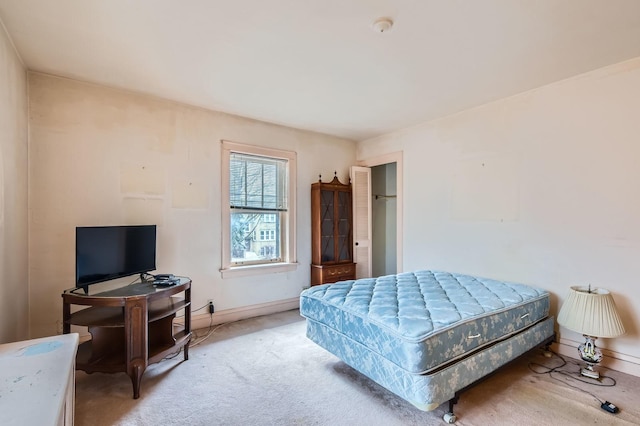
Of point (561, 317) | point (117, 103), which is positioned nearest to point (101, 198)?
point (117, 103)

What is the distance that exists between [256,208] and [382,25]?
8.84 feet

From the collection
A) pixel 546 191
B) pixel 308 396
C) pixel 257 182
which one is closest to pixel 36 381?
pixel 308 396

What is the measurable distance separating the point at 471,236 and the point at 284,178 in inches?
99.7

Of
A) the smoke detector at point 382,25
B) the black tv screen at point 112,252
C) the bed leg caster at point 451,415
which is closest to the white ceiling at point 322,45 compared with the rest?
the smoke detector at point 382,25

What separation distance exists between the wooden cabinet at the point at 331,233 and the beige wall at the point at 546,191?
3.45ft

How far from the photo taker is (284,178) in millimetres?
4352

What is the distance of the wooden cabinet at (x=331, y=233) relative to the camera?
4418mm

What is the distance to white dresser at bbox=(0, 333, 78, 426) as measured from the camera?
99cm

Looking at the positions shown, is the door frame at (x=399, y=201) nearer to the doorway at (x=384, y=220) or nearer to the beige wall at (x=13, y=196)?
the doorway at (x=384, y=220)

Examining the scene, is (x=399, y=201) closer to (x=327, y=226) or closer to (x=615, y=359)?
(x=327, y=226)

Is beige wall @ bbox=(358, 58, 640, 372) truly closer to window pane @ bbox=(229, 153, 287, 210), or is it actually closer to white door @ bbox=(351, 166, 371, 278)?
white door @ bbox=(351, 166, 371, 278)

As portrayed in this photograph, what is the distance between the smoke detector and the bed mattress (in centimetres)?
195

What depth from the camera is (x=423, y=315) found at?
213 centimetres

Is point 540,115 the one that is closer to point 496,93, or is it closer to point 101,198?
point 496,93
